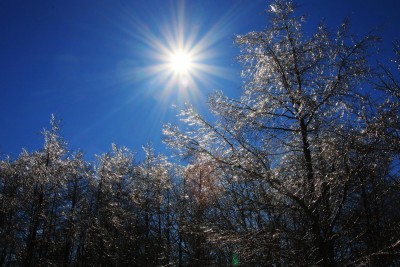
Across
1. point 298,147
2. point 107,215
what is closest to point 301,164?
point 298,147

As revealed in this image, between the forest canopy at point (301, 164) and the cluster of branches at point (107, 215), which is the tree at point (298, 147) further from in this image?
the cluster of branches at point (107, 215)

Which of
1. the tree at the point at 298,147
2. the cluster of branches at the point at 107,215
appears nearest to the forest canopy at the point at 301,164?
the tree at the point at 298,147

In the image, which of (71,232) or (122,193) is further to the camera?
(122,193)

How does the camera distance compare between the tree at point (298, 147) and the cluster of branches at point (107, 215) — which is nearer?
the tree at point (298, 147)

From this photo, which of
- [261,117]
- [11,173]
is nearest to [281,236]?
[261,117]

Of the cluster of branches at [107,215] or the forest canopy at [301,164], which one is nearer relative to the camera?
the forest canopy at [301,164]

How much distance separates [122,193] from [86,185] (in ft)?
15.2

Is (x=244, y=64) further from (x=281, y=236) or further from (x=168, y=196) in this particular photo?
(x=168, y=196)

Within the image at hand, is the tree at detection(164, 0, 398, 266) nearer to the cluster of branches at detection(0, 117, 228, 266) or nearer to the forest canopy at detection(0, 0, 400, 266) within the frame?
the forest canopy at detection(0, 0, 400, 266)

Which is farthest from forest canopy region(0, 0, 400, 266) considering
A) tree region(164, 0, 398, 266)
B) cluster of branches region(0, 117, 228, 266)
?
cluster of branches region(0, 117, 228, 266)

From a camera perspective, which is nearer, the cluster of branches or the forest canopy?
the forest canopy

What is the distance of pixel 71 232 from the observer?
39.5 ft

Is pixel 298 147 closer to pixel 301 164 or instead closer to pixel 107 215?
pixel 301 164

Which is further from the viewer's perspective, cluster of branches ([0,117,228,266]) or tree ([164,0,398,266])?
cluster of branches ([0,117,228,266])
